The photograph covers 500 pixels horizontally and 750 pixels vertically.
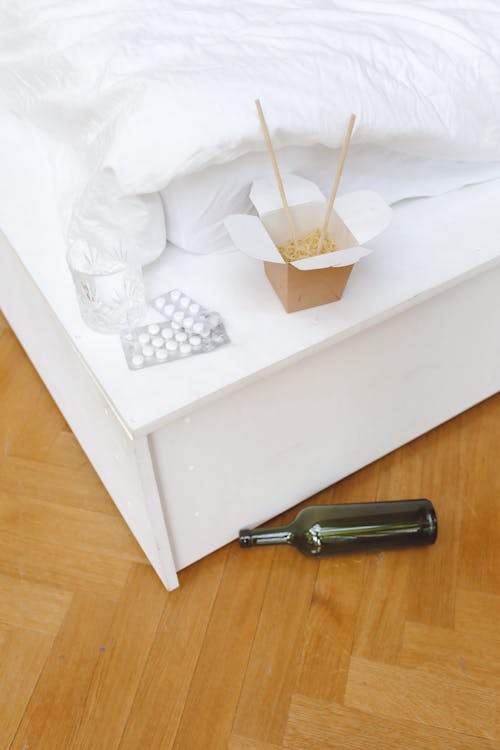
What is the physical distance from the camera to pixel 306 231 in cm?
91

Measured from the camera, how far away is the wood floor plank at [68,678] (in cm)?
95

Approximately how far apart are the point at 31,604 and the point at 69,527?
0.14 meters

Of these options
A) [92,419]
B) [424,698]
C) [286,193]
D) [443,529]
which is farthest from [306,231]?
[424,698]

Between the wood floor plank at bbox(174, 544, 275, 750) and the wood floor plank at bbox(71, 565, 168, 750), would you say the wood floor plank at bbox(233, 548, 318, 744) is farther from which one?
the wood floor plank at bbox(71, 565, 168, 750)

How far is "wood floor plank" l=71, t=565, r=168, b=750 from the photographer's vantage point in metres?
0.95

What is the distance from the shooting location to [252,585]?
109 cm

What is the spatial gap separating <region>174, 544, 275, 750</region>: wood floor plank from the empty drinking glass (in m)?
0.46

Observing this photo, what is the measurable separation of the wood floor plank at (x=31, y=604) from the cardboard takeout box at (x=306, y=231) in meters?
0.59

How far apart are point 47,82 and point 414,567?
3.07ft

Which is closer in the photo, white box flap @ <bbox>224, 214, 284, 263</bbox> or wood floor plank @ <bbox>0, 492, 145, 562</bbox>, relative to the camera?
white box flap @ <bbox>224, 214, 284, 263</bbox>

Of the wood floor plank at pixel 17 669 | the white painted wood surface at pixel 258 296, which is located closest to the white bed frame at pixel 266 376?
the white painted wood surface at pixel 258 296

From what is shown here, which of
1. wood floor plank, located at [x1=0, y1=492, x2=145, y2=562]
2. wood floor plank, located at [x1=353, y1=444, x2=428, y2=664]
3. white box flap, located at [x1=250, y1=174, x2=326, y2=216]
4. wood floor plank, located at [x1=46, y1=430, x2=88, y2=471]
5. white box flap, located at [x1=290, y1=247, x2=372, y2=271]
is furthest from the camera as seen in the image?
wood floor plank, located at [x1=46, y1=430, x2=88, y2=471]

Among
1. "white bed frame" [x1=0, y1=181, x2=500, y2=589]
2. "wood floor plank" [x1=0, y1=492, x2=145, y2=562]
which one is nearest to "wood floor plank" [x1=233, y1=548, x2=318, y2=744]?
"white bed frame" [x1=0, y1=181, x2=500, y2=589]

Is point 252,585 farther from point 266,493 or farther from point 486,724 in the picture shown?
point 486,724
